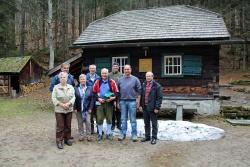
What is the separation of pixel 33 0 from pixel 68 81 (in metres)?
28.0

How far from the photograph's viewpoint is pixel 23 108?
17.7m

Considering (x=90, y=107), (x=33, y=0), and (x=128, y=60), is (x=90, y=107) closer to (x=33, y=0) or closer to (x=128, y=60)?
(x=128, y=60)

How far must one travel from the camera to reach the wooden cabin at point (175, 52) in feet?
49.1

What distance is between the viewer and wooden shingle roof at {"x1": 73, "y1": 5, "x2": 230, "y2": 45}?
1530cm

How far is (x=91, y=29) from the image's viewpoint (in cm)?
1817

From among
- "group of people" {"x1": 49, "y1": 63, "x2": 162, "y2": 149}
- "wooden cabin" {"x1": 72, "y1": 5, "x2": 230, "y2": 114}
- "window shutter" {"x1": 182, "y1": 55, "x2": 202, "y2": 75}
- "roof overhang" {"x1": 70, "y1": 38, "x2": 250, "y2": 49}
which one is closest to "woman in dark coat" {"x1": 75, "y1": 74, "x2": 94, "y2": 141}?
"group of people" {"x1": 49, "y1": 63, "x2": 162, "y2": 149}

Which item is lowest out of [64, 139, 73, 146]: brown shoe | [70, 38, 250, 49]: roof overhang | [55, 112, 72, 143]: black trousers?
[64, 139, 73, 146]: brown shoe

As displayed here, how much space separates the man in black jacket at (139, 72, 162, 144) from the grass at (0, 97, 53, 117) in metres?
7.47

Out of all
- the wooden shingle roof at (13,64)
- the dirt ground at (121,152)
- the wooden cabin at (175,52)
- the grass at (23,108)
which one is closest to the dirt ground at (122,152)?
the dirt ground at (121,152)

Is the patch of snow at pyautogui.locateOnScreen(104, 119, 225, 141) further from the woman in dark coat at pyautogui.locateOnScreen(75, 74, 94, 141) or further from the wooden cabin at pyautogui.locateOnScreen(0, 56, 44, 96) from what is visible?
the wooden cabin at pyautogui.locateOnScreen(0, 56, 44, 96)

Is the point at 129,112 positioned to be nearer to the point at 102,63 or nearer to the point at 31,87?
the point at 102,63

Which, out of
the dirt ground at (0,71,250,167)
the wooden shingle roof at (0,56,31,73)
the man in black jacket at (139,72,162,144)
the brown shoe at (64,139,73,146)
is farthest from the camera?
the wooden shingle roof at (0,56,31,73)

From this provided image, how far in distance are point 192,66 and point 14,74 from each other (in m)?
12.8

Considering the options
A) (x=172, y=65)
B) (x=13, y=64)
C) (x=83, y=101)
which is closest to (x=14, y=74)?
(x=13, y=64)
